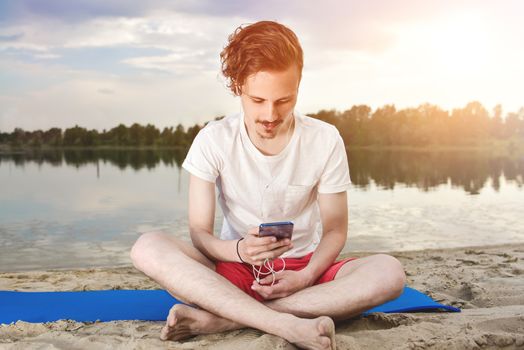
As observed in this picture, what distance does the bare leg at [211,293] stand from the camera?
2.30 meters

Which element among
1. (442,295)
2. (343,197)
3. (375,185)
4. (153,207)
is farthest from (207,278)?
(375,185)

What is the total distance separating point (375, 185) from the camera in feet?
39.3

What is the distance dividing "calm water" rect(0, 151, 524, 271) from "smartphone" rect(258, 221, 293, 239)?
10.9 feet

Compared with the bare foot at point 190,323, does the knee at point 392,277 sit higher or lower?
higher

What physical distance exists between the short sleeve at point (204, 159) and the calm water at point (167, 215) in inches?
113

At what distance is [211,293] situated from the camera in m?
2.53

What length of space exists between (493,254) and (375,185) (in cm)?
678

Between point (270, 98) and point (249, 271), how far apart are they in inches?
34.7

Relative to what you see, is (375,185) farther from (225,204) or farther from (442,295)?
Answer: (225,204)

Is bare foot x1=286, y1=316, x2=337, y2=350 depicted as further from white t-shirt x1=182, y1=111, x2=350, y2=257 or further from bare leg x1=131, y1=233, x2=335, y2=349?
white t-shirt x1=182, y1=111, x2=350, y2=257

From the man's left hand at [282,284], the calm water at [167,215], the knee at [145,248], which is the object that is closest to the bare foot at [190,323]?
the man's left hand at [282,284]

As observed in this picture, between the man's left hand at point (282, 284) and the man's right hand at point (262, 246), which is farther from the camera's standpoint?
the man's left hand at point (282, 284)

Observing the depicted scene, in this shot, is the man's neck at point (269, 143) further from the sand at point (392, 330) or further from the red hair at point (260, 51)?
the sand at point (392, 330)

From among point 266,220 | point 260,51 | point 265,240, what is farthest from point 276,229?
point 260,51
